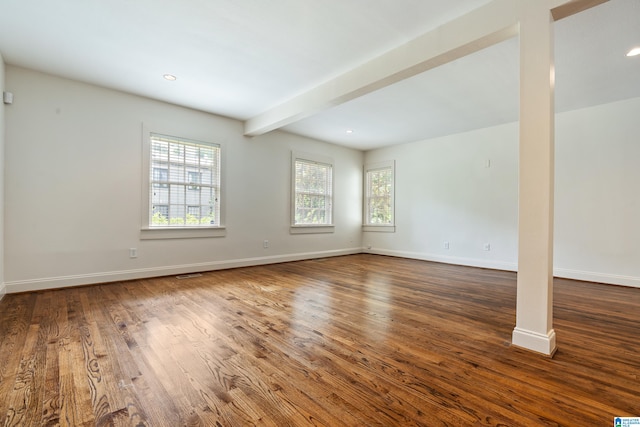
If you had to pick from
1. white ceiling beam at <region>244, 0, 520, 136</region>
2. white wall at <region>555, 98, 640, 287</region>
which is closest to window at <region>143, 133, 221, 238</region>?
white ceiling beam at <region>244, 0, 520, 136</region>

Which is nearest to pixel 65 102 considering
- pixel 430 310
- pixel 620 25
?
pixel 430 310

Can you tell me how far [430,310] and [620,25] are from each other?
296 cm

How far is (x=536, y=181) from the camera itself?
1966 mm

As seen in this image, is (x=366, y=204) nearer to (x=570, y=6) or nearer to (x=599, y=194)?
(x=599, y=194)

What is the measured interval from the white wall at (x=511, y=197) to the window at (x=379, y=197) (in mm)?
202

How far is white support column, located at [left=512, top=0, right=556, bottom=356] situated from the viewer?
1.92 metres

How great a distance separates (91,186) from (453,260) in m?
6.13

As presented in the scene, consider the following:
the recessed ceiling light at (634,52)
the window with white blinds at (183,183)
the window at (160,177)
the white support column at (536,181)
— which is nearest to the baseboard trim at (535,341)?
the white support column at (536,181)

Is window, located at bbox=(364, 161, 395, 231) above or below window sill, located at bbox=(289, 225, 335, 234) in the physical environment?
above

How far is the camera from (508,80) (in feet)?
11.1

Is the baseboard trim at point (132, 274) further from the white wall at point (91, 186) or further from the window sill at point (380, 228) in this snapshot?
the window sill at point (380, 228)

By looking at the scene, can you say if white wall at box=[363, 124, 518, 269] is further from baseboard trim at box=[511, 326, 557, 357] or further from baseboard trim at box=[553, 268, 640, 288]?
baseboard trim at box=[511, 326, 557, 357]

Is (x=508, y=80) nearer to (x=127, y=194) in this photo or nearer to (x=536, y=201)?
(x=536, y=201)

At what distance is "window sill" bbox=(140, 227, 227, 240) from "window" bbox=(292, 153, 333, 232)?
161 cm
